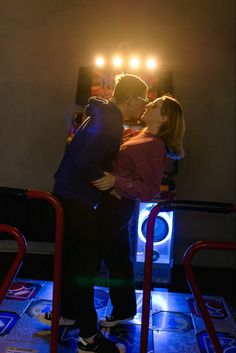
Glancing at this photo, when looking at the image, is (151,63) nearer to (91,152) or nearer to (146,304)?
(91,152)

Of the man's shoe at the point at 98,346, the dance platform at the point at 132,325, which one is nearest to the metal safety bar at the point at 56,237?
the man's shoe at the point at 98,346

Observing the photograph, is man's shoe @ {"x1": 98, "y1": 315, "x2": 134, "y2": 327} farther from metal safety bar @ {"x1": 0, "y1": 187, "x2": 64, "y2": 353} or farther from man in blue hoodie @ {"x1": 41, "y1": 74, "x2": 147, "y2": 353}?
metal safety bar @ {"x1": 0, "y1": 187, "x2": 64, "y2": 353}

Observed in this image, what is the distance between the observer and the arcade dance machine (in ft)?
6.20

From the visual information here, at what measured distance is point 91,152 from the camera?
1818 millimetres

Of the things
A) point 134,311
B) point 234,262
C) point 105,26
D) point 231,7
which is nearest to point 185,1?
point 231,7

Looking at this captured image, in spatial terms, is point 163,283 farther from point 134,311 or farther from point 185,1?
point 185,1

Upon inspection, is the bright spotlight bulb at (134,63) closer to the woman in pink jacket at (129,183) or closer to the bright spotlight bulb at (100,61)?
the bright spotlight bulb at (100,61)

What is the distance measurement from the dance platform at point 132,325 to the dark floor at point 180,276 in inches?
6.4

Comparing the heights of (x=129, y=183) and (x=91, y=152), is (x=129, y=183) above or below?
below

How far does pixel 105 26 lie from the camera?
12.3 feet

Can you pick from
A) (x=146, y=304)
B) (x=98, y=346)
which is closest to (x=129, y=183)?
(x=146, y=304)

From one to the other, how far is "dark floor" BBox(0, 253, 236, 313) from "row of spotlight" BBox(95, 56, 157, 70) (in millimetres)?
1948

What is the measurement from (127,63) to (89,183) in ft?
7.02

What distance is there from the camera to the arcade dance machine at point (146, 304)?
1.89 metres
